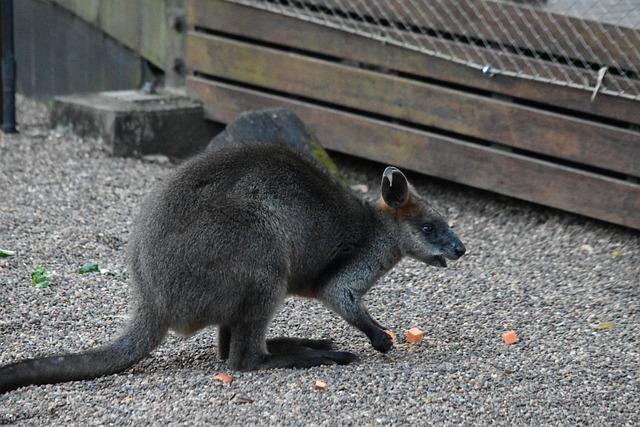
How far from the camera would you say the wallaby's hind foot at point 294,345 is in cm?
545

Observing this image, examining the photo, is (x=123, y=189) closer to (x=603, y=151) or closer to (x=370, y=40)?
(x=370, y=40)

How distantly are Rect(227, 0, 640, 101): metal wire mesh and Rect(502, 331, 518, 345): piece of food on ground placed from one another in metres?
2.36

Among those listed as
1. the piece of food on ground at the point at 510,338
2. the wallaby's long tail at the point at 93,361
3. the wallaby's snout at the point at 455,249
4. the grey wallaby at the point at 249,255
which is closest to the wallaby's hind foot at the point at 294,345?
the grey wallaby at the point at 249,255

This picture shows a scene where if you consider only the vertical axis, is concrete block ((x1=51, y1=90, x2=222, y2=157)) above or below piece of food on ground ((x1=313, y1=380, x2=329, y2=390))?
above

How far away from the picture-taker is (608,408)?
488 centimetres

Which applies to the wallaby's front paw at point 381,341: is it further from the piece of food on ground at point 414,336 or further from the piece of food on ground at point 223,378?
the piece of food on ground at point 223,378

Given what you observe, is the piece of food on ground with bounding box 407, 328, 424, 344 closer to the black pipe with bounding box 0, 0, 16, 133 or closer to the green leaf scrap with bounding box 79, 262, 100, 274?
the green leaf scrap with bounding box 79, 262, 100, 274

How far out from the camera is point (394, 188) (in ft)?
18.4

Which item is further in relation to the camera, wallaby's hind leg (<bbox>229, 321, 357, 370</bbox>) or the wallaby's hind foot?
the wallaby's hind foot

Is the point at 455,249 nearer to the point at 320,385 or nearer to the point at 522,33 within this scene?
the point at 320,385

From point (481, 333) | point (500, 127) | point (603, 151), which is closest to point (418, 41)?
point (500, 127)

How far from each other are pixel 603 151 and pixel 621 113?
0.30m

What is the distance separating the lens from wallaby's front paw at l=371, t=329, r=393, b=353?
5402 mm

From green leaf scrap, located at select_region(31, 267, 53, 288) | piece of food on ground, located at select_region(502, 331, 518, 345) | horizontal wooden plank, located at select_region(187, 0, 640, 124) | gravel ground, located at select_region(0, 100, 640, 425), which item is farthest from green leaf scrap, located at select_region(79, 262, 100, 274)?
horizontal wooden plank, located at select_region(187, 0, 640, 124)
